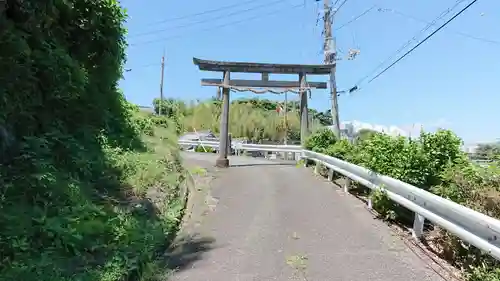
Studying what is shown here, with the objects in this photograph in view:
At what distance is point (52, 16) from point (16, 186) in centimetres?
283

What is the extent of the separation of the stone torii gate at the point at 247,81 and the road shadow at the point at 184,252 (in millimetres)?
12050

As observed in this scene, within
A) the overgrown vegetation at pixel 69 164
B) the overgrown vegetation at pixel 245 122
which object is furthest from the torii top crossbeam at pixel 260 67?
the overgrown vegetation at pixel 245 122

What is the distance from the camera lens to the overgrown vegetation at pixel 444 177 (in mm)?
4805

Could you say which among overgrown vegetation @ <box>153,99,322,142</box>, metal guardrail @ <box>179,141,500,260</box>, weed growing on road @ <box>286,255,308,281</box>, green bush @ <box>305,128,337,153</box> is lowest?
weed growing on road @ <box>286,255,308,281</box>

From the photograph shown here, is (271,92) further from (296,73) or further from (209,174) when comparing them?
(209,174)

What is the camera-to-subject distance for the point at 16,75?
5453 millimetres

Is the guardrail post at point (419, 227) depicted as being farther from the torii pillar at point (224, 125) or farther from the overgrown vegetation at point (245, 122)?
the overgrown vegetation at point (245, 122)

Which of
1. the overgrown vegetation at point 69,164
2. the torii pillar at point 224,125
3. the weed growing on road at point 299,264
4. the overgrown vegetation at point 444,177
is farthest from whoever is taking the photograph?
the torii pillar at point 224,125

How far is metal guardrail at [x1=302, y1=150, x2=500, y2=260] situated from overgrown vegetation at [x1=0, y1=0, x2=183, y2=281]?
11.7ft

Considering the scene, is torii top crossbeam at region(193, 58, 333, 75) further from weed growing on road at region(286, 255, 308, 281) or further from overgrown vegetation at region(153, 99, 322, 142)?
overgrown vegetation at region(153, 99, 322, 142)

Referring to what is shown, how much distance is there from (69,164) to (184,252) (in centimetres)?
220

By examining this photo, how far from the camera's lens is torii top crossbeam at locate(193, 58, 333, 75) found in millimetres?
18938

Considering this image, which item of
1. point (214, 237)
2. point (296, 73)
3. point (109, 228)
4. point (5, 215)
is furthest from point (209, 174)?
point (5, 215)

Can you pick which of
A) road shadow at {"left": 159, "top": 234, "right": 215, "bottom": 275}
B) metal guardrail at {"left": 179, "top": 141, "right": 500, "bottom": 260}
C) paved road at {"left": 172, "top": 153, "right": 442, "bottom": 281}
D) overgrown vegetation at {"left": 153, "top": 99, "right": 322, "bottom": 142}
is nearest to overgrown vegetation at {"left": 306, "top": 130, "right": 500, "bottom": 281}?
metal guardrail at {"left": 179, "top": 141, "right": 500, "bottom": 260}
